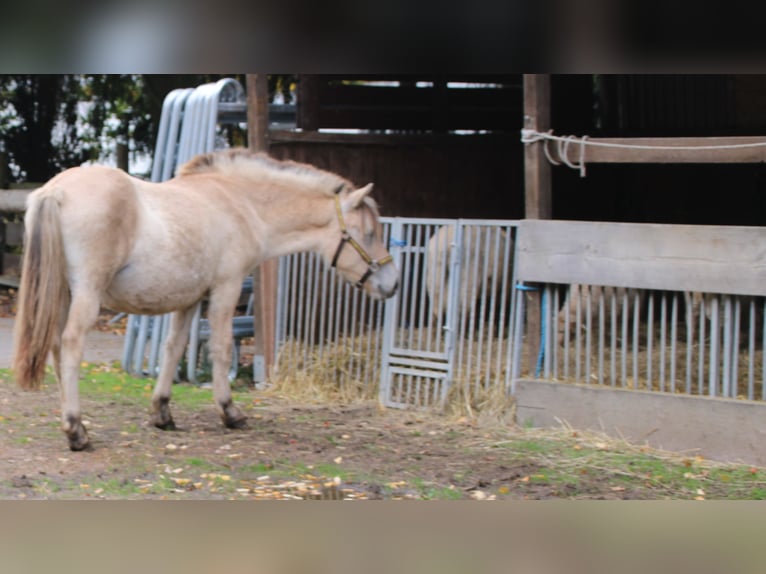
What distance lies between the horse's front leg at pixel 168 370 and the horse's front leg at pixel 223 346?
0.58 ft

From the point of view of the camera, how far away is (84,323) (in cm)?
581

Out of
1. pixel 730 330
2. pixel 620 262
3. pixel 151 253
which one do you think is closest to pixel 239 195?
pixel 151 253

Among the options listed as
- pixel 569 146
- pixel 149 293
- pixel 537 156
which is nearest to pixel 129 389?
pixel 149 293

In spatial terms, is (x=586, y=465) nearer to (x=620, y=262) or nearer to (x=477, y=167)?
(x=620, y=262)

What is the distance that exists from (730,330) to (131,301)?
3.66 metres

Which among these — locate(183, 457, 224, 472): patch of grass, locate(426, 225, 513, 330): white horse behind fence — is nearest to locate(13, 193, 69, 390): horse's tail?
locate(183, 457, 224, 472): patch of grass

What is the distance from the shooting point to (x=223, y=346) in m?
6.88

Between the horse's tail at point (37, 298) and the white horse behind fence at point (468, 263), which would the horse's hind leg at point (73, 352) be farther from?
the white horse behind fence at point (468, 263)

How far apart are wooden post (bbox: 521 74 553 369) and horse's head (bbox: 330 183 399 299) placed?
1012 mm

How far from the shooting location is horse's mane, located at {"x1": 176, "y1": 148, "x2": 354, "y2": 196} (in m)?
7.15

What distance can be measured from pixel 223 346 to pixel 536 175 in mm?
2443

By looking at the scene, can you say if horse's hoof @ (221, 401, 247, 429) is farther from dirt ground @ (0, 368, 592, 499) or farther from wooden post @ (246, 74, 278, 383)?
wooden post @ (246, 74, 278, 383)

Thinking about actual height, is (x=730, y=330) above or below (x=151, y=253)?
below

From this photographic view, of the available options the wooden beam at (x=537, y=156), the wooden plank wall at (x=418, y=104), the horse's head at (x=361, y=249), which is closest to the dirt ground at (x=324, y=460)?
the horse's head at (x=361, y=249)
